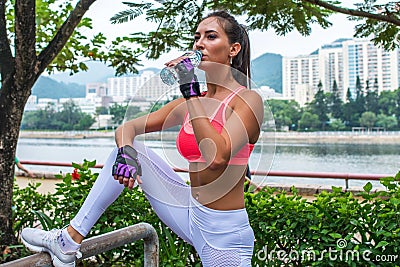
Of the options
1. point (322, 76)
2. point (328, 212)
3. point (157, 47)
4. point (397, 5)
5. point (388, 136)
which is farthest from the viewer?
point (388, 136)

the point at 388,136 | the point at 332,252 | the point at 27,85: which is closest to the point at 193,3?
the point at 27,85

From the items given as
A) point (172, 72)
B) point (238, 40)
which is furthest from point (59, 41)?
point (172, 72)

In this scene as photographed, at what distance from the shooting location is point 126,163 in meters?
1.22

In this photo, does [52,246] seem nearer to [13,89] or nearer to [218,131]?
[218,131]

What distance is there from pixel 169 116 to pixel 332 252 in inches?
49.7

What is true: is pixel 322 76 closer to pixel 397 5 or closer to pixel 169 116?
pixel 397 5

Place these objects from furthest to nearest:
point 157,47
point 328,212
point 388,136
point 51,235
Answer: point 388,136 < point 157,47 < point 328,212 < point 51,235

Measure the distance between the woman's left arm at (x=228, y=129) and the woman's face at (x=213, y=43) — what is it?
13cm

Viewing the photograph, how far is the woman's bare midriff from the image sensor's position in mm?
1244

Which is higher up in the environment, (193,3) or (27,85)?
(193,3)

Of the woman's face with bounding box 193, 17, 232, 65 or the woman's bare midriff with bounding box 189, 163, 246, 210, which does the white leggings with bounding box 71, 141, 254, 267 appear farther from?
the woman's face with bounding box 193, 17, 232, 65

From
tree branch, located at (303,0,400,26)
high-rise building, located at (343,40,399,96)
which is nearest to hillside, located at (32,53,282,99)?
tree branch, located at (303,0,400,26)

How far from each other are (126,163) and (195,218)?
27 centimetres

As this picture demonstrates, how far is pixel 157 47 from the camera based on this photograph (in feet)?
10.5
